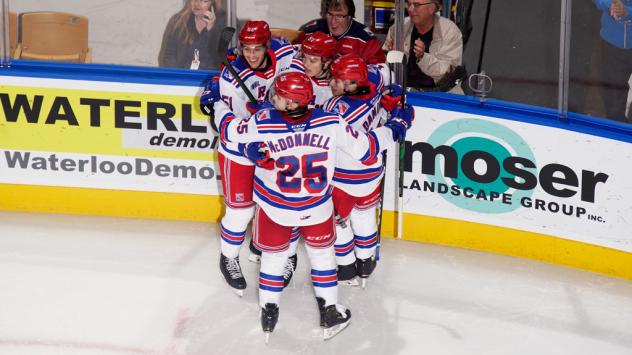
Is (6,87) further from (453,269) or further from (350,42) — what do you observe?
(453,269)

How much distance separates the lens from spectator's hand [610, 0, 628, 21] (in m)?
5.42

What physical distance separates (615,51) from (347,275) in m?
1.97

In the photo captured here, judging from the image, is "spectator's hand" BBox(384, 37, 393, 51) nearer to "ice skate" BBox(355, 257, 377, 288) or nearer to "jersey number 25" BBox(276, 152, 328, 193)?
"ice skate" BBox(355, 257, 377, 288)

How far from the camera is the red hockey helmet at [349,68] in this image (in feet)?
15.2

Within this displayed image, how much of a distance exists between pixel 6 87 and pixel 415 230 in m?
2.48

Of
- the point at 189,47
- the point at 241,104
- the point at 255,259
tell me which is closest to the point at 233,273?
the point at 255,259

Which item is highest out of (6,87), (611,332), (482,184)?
(6,87)

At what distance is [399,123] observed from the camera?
184 inches

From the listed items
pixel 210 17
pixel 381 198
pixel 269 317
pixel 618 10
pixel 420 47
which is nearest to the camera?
pixel 269 317

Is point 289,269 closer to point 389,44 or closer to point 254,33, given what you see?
point 254,33

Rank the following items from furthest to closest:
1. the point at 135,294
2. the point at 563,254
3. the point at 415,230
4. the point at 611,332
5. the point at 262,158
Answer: the point at 415,230 → the point at 563,254 → the point at 135,294 → the point at 611,332 → the point at 262,158

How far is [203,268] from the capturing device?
17.9 feet

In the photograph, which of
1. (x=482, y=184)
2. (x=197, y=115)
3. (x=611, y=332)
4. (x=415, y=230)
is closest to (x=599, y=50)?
(x=482, y=184)

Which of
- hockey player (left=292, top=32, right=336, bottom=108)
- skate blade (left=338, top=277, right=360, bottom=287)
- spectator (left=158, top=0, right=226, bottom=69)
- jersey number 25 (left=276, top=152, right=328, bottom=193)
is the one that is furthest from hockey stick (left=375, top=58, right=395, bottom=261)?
spectator (left=158, top=0, right=226, bottom=69)
